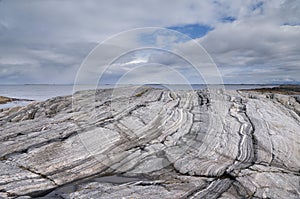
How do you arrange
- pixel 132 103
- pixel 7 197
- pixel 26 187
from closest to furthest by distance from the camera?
1. pixel 7 197
2. pixel 26 187
3. pixel 132 103

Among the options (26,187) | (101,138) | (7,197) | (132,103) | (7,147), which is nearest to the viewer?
(7,197)

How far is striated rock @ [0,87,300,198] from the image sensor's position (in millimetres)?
10765

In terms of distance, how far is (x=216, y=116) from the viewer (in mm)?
17688

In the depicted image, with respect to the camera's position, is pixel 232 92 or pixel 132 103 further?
pixel 232 92

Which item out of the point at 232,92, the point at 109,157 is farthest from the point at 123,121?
the point at 232,92

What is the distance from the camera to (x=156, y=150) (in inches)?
572

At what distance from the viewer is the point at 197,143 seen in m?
15.2

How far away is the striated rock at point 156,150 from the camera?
35.3 feet

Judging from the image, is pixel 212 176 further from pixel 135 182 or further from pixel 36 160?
pixel 36 160

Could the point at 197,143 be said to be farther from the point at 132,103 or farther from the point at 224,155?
the point at 132,103

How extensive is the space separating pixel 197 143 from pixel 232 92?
9915mm

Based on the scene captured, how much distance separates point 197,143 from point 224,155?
184 cm

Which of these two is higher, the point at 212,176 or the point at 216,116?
the point at 216,116

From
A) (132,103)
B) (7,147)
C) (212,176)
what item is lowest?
(212,176)
